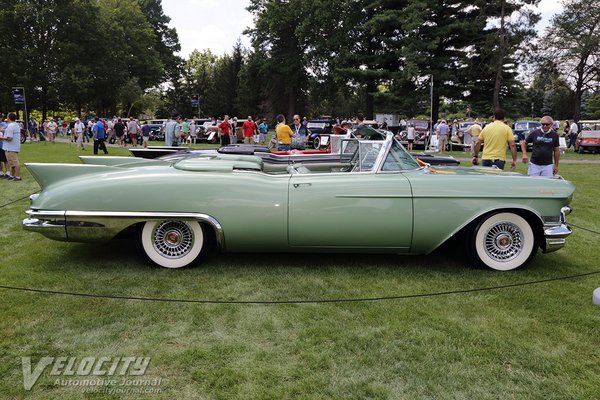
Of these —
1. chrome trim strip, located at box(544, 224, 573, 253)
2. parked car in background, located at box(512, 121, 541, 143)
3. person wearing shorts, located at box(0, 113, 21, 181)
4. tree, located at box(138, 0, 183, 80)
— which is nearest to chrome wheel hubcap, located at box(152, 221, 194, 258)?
chrome trim strip, located at box(544, 224, 573, 253)

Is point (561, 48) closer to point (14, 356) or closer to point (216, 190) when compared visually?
point (216, 190)

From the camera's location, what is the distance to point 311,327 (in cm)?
340

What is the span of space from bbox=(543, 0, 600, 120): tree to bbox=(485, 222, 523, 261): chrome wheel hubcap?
108ft

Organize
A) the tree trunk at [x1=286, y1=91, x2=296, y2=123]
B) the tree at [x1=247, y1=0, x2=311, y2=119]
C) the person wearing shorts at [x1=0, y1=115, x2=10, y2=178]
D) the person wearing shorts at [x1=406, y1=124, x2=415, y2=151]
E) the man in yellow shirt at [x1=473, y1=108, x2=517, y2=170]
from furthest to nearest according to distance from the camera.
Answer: the tree trunk at [x1=286, y1=91, x2=296, y2=123] → the tree at [x1=247, y1=0, x2=311, y2=119] → the person wearing shorts at [x1=406, y1=124, x2=415, y2=151] → the person wearing shorts at [x1=0, y1=115, x2=10, y2=178] → the man in yellow shirt at [x1=473, y1=108, x2=517, y2=170]

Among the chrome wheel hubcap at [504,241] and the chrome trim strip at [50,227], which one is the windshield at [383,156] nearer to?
the chrome wheel hubcap at [504,241]

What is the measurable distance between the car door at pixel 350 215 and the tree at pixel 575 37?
33708 mm

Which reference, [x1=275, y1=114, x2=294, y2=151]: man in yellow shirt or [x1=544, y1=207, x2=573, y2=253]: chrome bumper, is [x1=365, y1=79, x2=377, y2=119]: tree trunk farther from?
[x1=544, y1=207, x2=573, y2=253]: chrome bumper

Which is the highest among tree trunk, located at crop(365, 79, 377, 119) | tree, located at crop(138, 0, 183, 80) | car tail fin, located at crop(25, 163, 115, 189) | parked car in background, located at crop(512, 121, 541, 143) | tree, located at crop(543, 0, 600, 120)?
tree, located at crop(138, 0, 183, 80)

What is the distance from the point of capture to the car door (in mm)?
4453

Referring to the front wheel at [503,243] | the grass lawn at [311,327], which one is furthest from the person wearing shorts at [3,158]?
the front wheel at [503,243]

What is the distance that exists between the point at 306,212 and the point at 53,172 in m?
2.77

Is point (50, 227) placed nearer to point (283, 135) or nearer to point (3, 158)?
point (3, 158)

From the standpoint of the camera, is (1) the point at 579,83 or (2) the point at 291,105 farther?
(2) the point at 291,105

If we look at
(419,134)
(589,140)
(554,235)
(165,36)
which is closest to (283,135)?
(554,235)
